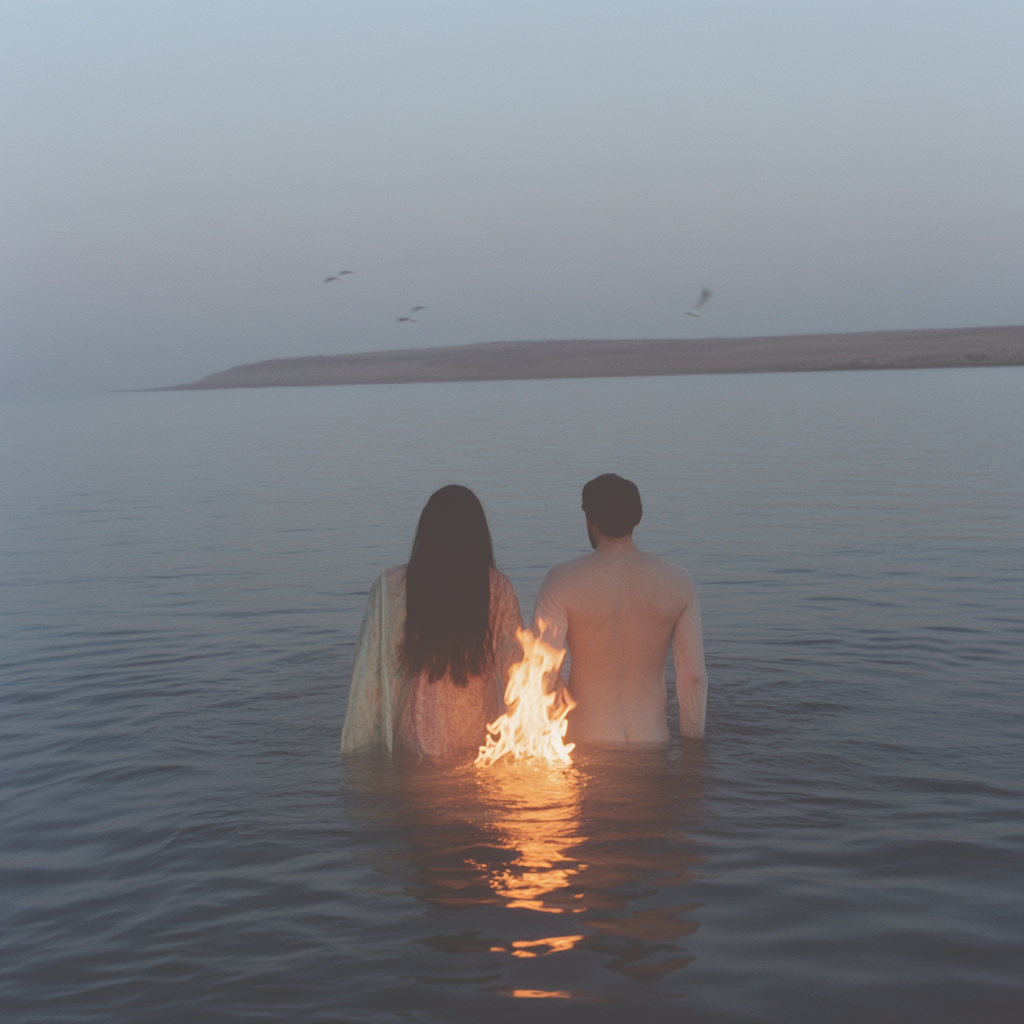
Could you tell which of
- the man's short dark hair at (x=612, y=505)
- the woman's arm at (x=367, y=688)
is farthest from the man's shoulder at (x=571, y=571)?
the woman's arm at (x=367, y=688)

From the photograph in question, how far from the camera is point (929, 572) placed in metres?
16.0

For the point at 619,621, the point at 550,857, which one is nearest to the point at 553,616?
the point at 619,621

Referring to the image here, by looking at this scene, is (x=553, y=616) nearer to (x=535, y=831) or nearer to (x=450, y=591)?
(x=450, y=591)

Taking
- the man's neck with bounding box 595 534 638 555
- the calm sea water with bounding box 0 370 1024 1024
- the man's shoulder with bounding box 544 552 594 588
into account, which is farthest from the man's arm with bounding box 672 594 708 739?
the man's shoulder with bounding box 544 552 594 588

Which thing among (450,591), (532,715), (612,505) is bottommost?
(532,715)

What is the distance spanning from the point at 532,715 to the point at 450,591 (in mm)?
994

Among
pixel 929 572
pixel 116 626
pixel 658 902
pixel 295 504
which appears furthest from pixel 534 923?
pixel 295 504

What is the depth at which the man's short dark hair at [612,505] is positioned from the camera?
6.48 m

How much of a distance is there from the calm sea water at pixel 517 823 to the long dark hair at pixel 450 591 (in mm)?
713

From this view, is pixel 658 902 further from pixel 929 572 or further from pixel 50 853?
pixel 929 572

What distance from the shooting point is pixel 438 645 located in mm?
6562

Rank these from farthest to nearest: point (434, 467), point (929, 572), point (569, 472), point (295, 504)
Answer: point (434, 467) < point (569, 472) < point (295, 504) < point (929, 572)

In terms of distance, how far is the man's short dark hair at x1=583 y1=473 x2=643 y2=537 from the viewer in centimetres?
648

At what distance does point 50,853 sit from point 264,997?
2431 mm
